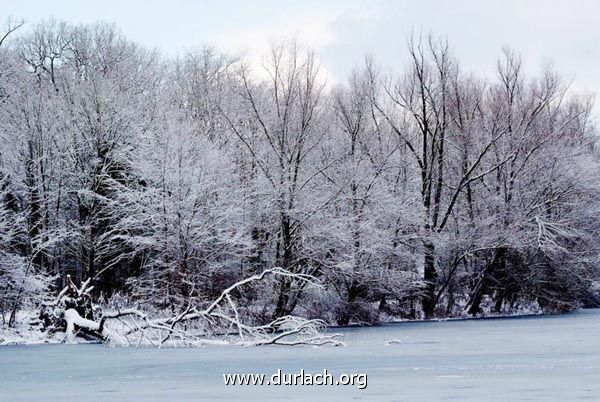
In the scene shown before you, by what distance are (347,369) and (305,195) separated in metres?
17.4

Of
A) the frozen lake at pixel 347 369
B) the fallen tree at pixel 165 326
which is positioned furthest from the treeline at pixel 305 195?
the frozen lake at pixel 347 369

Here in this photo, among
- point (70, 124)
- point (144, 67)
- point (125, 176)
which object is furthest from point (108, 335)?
point (144, 67)

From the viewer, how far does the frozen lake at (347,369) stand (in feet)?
46.8

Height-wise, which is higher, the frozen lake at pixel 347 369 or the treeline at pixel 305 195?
the treeline at pixel 305 195

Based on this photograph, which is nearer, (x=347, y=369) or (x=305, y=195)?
(x=347, y=369)

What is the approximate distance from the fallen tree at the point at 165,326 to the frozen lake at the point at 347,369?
795 millimetres

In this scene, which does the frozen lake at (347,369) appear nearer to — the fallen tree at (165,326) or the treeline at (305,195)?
the fallen tree at (165,326)

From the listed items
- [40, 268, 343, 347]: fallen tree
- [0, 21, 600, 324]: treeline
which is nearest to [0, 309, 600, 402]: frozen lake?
[40, 268, 343, 347]: fallen tree

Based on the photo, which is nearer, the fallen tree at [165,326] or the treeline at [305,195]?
the fallen tree at [165,326]

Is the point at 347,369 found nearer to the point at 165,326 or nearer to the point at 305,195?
the point at 165,326

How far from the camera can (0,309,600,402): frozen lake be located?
562 inches

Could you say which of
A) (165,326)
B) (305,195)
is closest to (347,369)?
(165,326)

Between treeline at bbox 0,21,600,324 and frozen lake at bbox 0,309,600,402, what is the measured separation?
260 inches

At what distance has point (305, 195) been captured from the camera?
35.0 metres
